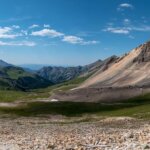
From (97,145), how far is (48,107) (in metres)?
115

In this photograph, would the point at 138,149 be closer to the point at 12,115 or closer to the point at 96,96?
the point at 12,115

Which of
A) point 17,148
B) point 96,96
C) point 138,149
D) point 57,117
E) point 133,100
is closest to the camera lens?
point 138,149

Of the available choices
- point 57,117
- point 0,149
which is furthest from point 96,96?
point 0,149

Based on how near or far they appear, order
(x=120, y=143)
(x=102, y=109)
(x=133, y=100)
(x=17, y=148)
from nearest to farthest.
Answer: (x=120, y=143) → (x=17, y=148) → (x=102, y=109) → (x=133, y=100)

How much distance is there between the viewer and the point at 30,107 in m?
144

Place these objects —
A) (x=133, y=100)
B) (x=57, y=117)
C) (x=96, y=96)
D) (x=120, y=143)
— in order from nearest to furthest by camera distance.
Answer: (x=120, y=143) → (x=57, y=117) → (x=133, y=100) → (x=96, y=96)

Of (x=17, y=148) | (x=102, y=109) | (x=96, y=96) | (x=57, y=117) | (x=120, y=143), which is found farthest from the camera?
(x=96, y=96)

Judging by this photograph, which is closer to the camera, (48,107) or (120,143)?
(120,143)

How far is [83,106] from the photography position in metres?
142

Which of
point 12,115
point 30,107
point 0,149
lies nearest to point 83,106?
point 30,107

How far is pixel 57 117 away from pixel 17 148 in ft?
311

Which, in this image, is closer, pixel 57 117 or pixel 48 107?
pixel 57 117

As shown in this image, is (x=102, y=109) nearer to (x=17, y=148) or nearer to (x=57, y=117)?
(x=57, y=117)

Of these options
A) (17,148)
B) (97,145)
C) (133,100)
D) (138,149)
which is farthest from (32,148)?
(133,100)
